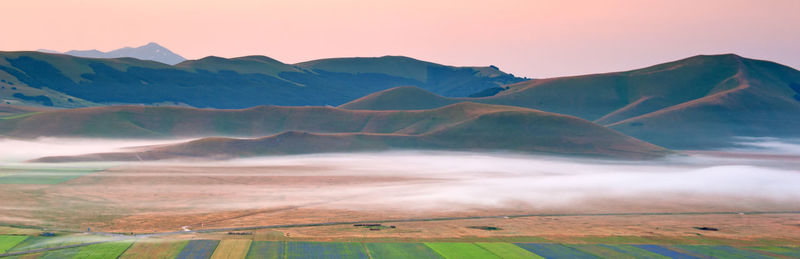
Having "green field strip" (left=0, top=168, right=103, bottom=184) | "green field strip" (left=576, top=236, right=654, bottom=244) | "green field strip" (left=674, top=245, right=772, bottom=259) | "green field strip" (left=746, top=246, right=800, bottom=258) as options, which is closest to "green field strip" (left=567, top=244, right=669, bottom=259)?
"green field strip" (left=576, top=236, right=654, bottom=244)

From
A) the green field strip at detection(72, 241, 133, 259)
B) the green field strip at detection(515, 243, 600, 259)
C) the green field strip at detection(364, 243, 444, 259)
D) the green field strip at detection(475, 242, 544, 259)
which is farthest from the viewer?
the green field strip at detection(515, 243, 600, 259)

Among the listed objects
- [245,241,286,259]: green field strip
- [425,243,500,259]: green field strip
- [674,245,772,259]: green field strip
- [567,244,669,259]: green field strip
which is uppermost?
[674,245,772,259]: green field strip

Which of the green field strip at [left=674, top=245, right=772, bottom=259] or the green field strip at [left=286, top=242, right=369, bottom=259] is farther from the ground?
the green field strip at [left=674, top=245, right=772, bottom=259]

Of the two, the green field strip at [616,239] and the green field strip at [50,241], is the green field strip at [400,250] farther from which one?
the green field strip at [50,241]

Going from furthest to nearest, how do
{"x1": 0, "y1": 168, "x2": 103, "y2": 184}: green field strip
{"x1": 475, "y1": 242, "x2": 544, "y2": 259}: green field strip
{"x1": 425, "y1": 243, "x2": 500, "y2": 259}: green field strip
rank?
{"x1": 0, "y1": 168, "x2": 103, "y2": 184}: green field strip, {"x1": 475, "y1": 242, "x2": 544, "y2": 259}: green field strip, {"x1": 425, "y1": 243, "x2": 500, "y2": 259}: green field strip

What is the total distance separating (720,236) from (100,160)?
153570 mm

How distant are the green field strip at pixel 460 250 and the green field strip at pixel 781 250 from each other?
104ft

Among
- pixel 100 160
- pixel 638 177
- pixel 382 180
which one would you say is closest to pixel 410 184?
pixel 382 180

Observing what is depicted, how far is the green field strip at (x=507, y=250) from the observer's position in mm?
78125

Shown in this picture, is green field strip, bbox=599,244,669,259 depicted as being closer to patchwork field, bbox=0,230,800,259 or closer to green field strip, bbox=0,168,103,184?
patchwork field, bbox=0,230,800,259

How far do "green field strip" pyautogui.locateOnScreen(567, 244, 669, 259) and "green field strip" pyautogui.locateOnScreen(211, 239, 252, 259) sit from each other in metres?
35.6

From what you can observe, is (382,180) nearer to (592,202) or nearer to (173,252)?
(592,202)

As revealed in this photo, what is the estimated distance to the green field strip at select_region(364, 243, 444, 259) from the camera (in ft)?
253

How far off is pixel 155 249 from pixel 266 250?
10804 millimetres
